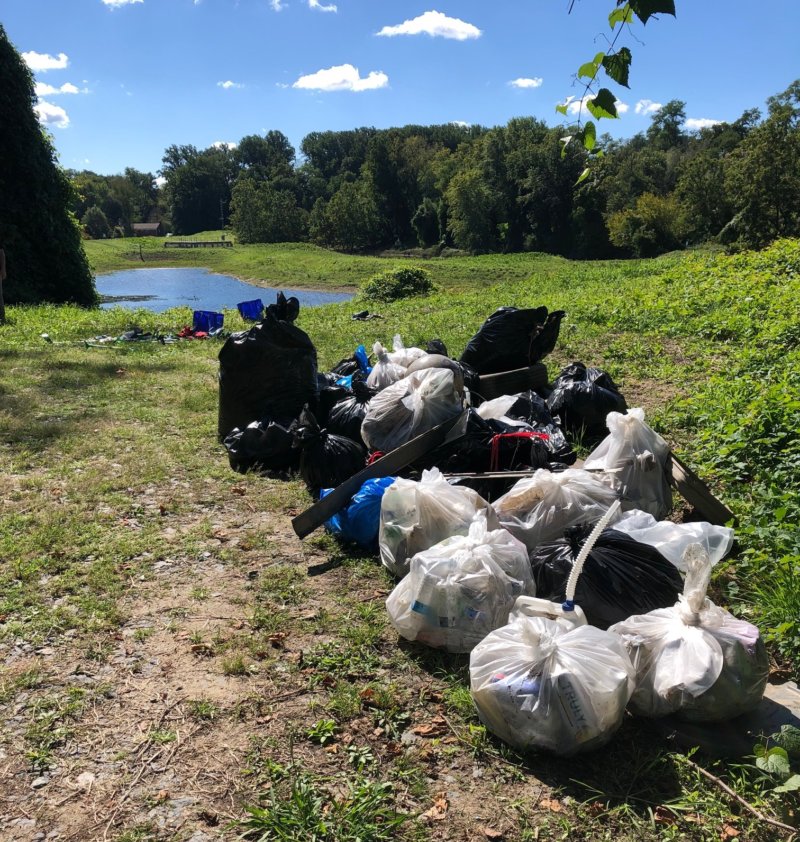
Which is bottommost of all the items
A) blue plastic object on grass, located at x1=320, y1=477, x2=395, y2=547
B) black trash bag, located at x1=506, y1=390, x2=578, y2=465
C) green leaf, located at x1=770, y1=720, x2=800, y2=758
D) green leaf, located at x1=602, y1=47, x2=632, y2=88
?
green leaf, located at x1=770, y1=720, x2=800, y2=758

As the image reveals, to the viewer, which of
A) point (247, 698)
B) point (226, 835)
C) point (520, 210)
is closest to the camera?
point (226, 835)

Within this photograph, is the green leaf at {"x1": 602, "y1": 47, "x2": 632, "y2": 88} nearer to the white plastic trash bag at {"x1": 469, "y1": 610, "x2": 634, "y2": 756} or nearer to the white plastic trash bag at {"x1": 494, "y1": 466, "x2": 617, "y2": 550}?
the white plastic trash bag at {"x1": 469, "y1": 610, "x2": 634, "y2": 756}

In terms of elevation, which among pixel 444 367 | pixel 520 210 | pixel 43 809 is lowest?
pixel 43 809

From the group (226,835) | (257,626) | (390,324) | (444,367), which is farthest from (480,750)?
(390,324)

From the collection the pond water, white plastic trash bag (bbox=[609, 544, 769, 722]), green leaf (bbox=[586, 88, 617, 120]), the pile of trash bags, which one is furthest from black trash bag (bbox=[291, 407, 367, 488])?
the pond water

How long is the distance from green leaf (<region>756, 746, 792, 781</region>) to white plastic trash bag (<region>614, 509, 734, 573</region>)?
2.81 ft

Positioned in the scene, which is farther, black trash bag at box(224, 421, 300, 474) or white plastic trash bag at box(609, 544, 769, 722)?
black trash bag at box(224, 421, 300, 474)

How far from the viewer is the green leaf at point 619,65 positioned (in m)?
1.55

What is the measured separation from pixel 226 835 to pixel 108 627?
4.35 feet

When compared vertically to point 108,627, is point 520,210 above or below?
above

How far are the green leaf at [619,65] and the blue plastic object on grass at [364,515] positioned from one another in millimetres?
2412

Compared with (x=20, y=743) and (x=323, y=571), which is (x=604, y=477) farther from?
(x=20, y=743)

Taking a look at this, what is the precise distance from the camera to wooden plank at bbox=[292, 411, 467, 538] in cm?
370

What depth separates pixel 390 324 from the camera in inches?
478
